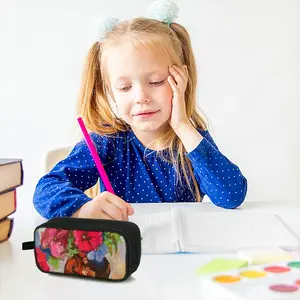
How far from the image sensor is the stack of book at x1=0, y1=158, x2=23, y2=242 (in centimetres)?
79

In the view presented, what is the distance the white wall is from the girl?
968 mm

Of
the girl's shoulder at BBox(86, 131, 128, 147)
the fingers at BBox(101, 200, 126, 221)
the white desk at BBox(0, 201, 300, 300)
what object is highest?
the girl's shoulder at BBox(86, 131, 128, 147)

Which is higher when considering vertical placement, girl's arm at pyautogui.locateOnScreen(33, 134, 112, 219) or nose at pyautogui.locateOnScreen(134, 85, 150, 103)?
nose at pyautogui.locateOnScreen(134, 85, 150, 103)

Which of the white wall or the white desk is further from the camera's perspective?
the white wall

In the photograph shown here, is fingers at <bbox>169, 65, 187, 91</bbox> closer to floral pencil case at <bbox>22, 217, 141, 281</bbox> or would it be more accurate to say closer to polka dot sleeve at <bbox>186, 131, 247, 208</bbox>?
polka dot sleeve at <bbox>186, 131, 247, 208</bbox>

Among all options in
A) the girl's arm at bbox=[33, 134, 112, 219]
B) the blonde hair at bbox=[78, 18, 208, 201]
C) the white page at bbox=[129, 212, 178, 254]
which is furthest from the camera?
the blonde hair at bbox=[78, 18, 208, 201]

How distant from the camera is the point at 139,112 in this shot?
3.59 ft

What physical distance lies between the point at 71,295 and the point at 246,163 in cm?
174

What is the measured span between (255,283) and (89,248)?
17 centimetres

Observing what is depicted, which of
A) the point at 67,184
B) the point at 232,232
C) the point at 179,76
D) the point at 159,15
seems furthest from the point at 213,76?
the point at 232,232

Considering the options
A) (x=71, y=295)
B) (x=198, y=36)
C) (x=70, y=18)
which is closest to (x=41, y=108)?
(x=70, y=18)

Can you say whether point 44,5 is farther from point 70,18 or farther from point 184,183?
point 184,183

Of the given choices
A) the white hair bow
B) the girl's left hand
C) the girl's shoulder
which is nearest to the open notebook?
the girl's left hand

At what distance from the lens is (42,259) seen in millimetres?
631
